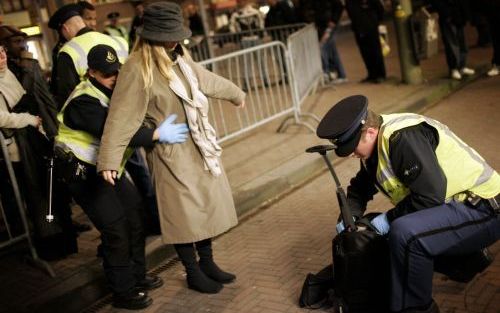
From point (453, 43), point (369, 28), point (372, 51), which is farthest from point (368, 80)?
point (453, 43)

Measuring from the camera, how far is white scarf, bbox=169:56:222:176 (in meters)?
3.47

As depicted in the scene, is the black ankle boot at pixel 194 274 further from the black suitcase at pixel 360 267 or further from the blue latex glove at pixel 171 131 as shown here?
the black suitcase at pixel 360 267

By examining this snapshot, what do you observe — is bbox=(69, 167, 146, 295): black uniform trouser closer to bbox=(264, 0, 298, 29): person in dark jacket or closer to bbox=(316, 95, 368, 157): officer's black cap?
bbox=(316, 95, 368, 157): officer's black cap

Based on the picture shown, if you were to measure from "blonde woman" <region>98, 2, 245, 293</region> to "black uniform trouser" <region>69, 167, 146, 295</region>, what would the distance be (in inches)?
12.0

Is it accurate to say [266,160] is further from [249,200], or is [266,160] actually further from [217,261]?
[217,261]

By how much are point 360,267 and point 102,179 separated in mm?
1751

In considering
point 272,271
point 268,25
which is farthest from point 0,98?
point 268,25

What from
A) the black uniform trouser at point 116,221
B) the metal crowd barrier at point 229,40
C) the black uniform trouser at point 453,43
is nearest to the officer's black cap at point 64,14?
the black uniform trouser at point 116,221

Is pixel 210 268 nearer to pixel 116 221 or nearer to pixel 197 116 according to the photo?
pixel 116 221

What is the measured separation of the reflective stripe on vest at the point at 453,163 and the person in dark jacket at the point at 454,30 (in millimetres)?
6287

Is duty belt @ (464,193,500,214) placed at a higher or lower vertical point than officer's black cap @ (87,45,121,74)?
lower

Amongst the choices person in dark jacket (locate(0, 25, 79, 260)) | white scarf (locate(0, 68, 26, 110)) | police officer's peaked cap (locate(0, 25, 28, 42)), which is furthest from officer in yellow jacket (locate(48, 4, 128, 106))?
police officer's peaked cap (locate(0, 25, 28, 42))

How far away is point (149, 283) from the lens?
4121mm

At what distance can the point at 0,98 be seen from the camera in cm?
439
